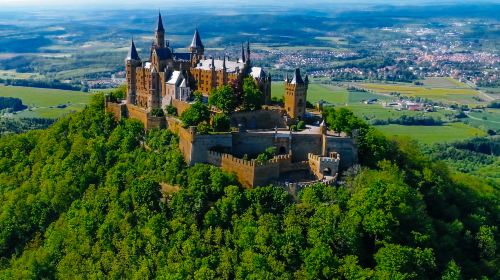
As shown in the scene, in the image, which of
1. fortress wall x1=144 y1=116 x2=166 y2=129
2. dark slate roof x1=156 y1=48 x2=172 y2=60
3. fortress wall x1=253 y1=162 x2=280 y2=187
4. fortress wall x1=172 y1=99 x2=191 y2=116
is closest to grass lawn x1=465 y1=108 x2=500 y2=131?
dark slate roof x1=156 y1=48 x2=172 y2=60

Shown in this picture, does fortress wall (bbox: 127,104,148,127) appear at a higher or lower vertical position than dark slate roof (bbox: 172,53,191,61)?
lower

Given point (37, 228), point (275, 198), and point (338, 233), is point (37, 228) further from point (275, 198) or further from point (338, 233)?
point (338, 233)

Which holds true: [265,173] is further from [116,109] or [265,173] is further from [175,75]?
[116,109]

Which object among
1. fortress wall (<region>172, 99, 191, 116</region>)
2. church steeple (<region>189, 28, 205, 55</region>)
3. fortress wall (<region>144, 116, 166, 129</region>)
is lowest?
fortress wall (<region>144, 116, 166, 129</region>)

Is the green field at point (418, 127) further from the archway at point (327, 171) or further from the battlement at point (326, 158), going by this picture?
the archway at point (327, 171)

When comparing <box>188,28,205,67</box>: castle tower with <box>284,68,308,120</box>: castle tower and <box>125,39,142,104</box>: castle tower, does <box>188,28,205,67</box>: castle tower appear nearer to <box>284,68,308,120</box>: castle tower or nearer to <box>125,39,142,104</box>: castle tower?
<box>125,39,142,104</box>: castle tower

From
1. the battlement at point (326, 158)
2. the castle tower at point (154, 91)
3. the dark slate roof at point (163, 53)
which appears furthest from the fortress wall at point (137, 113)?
the battlement at point (326, 158)

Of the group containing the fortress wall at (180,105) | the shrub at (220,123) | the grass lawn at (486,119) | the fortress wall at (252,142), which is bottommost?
the grass lawn at (486,119)

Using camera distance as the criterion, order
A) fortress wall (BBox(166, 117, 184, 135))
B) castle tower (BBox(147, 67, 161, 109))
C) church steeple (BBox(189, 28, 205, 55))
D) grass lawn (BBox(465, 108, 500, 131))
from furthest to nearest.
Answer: grass lawn (BBox(465, 108, 500, 131)), church steeple (BBox(189, 28, 205, 55)), castle tower (BBox(147, 67, 161, 109)), fortress wall (BBox(166, 117, 184, 135))
